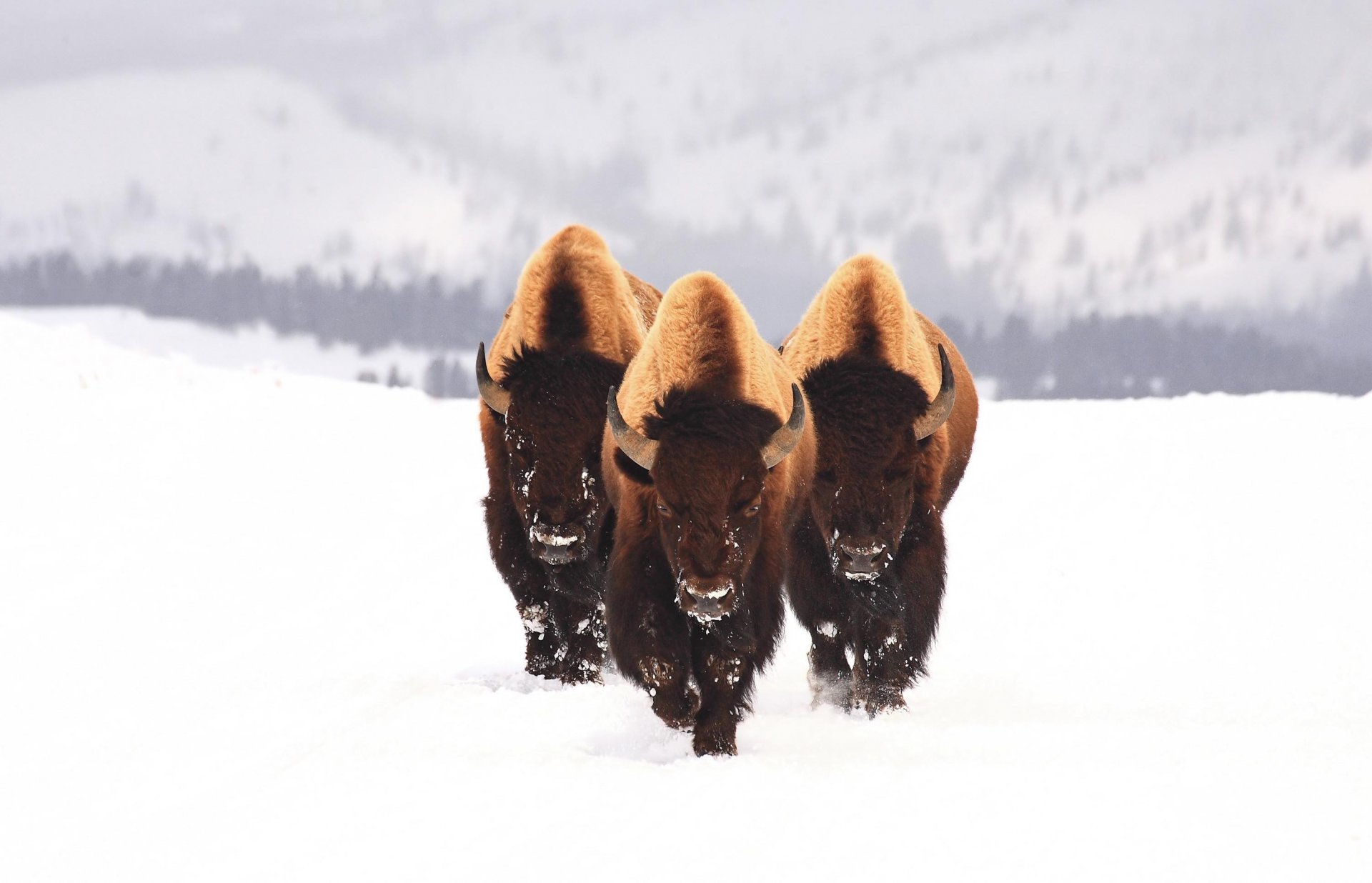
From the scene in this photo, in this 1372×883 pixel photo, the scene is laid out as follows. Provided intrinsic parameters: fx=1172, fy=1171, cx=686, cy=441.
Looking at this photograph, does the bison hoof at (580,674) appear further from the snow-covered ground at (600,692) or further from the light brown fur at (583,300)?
the light brown fur at (583,300)

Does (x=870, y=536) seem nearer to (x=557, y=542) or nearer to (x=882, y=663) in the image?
(x=882, y=663)

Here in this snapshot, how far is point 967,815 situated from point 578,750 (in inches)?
71.9

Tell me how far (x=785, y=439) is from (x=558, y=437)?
167cm

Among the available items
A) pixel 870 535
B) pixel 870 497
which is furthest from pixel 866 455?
pixel 870 535

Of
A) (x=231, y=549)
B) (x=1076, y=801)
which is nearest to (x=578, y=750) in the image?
(x=1076, y=801)

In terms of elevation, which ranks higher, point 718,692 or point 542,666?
point 718,692

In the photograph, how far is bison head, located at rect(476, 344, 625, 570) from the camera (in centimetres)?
665

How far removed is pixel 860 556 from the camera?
6.45 metres

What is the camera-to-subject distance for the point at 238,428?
54.3 ft

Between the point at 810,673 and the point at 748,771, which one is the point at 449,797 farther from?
the point at 810,673

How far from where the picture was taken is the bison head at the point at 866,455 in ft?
21.5

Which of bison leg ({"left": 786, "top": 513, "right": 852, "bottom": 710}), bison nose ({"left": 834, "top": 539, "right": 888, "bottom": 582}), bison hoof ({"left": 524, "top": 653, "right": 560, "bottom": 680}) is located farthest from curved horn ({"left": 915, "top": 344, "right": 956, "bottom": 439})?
bison hoof ({"left": 524, "top": 653, "right": 560, "bottom": 680})

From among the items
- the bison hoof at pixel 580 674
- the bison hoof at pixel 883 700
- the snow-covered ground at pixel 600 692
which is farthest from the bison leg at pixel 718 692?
the bison hoof at pixel 580 674

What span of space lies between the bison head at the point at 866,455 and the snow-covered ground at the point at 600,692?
37.5 inches
